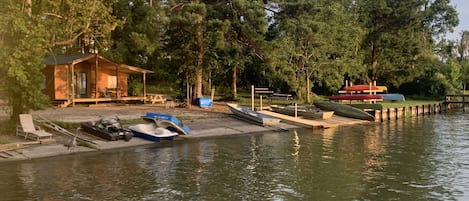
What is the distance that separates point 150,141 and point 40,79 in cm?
520

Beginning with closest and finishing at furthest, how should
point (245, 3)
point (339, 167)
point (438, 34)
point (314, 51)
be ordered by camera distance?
1. point (339, 167)
2. point (245, 3)
3. point (314, 51)
4. point (438, 34)

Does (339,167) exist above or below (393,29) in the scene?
below

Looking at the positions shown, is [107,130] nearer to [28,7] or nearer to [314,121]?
[28,7]

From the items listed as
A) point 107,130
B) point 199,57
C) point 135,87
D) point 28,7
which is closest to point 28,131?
point 107,130

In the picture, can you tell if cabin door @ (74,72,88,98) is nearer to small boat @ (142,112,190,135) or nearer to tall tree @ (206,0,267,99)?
tall tree @ (206,0,267,99)

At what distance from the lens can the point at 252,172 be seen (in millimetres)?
15492

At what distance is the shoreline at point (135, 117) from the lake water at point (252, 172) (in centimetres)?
64

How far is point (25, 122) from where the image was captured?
19.5m

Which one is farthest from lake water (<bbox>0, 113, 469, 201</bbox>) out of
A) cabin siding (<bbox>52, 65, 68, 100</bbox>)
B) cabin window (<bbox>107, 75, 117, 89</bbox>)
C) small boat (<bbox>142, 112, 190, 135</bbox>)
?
cabin window (<bbox>107, 75, 117, 89</bbox>)

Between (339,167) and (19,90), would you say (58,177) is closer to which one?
(19,90)

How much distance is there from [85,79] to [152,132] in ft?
55.2

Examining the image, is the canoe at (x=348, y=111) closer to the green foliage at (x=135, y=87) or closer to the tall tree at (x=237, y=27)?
the tall tree at (x=237, y=27)

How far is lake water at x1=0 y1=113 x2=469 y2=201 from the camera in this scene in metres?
12.6

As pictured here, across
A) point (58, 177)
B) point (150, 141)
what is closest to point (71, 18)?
point (150, 141)
